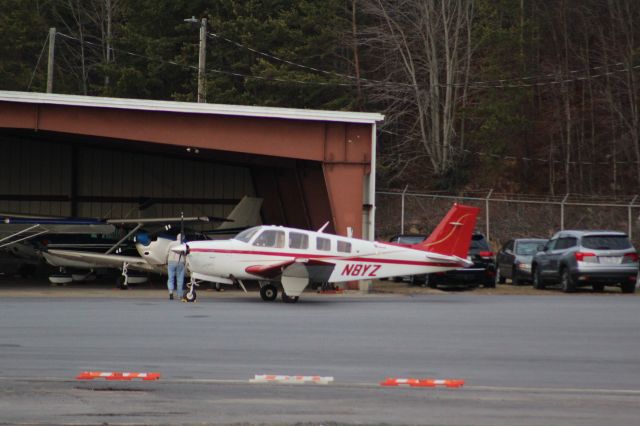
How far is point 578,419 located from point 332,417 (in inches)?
94.3

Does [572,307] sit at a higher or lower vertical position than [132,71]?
lower

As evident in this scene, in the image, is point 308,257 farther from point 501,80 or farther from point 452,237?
point 501,80

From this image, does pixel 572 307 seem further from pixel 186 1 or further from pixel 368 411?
pixel 186 1

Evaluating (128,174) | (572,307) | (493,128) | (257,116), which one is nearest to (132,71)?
(128,174)

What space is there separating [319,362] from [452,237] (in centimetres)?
1356

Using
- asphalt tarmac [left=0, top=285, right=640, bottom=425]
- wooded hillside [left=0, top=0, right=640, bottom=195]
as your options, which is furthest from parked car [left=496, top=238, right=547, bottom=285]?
wooded hillside [left=0, top=0, right=640, bottom=195]

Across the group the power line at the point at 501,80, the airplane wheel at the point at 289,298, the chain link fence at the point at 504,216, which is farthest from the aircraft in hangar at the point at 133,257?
the power line at the point at 501,80

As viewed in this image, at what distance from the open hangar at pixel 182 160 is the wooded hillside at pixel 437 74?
32.3ft

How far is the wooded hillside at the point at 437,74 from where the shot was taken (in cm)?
5138

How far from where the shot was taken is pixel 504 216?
156ft

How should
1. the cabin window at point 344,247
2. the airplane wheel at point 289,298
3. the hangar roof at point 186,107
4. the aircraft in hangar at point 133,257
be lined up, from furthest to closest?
the aircraft in hangar at point 133,257
the hangar roof at point 186,107
the cabin window at point 344,247
the airplane wheel at point 289,298

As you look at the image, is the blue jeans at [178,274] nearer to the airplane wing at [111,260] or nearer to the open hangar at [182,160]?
the airplane wing at [111,260]

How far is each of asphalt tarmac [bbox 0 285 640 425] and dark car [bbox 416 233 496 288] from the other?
812 centimetres

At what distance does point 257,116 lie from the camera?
1219 inches
